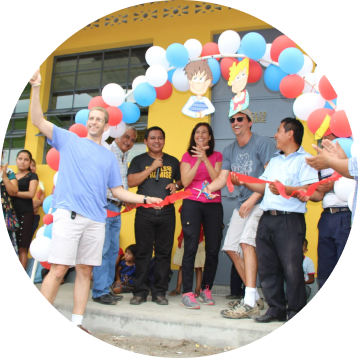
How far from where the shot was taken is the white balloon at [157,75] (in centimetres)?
388

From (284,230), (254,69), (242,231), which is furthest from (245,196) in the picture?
(254,69)

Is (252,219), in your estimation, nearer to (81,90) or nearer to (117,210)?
(117,210)

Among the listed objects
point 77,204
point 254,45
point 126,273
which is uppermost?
point 254,45

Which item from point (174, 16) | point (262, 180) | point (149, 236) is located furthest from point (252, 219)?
point (174, 16)

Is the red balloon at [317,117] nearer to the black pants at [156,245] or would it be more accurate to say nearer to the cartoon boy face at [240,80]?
the cartoon boy face at [240,80]

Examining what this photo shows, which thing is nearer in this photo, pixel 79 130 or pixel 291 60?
pixel 291 60

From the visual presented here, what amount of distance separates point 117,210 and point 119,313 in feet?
4.05

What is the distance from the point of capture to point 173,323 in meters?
3.16

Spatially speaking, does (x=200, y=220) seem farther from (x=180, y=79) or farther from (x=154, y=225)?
(x=180, y=79)

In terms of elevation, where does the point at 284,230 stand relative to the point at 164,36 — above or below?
below

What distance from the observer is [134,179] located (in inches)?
160

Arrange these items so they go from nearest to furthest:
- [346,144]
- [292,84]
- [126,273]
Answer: [346,144]
[292,84]
[126,273]

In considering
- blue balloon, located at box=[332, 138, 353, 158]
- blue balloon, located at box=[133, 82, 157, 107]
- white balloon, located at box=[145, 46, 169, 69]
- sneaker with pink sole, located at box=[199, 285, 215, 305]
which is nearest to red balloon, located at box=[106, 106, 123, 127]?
blue balloon, located at box=[133, 82, 157, 107]

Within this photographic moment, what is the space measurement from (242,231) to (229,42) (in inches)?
79.5
